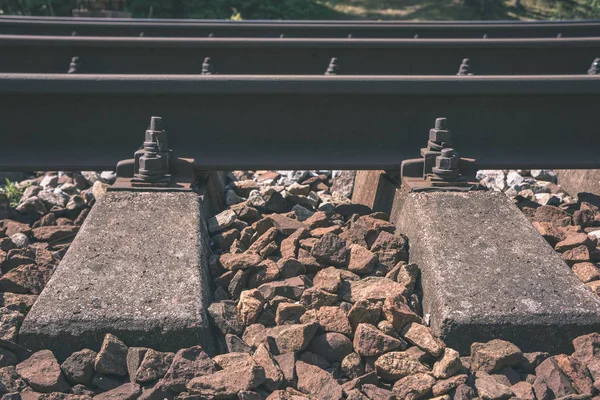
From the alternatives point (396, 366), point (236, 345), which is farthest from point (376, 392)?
point (236, 345)

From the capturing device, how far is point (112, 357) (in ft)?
10.7

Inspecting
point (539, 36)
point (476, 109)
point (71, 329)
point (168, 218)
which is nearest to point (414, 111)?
point (476, 109)

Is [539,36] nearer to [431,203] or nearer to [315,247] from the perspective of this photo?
[431,203]

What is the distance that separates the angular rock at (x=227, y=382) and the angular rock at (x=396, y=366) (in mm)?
536

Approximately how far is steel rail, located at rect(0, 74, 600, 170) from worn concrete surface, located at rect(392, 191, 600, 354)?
779 mm

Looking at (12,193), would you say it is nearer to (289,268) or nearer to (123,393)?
(289,268)

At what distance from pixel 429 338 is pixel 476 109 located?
2137 millimetres

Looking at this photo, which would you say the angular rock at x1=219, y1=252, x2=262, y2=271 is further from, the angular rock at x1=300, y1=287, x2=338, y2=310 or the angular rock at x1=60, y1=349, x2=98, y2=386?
the angular rock at x1=60, y1=349, x2=98, y2=386

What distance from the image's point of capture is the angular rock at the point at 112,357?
10.6ft

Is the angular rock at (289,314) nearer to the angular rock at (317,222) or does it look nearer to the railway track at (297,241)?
the railway track at (297,241)

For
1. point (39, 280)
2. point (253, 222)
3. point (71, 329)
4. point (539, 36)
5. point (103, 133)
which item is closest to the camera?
point (71, 329)

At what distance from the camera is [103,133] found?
4.98 m

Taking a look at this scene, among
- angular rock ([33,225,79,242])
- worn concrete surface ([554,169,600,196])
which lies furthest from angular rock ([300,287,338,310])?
worn concrete surface ([554,169,600,196])

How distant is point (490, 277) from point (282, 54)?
380 cm
